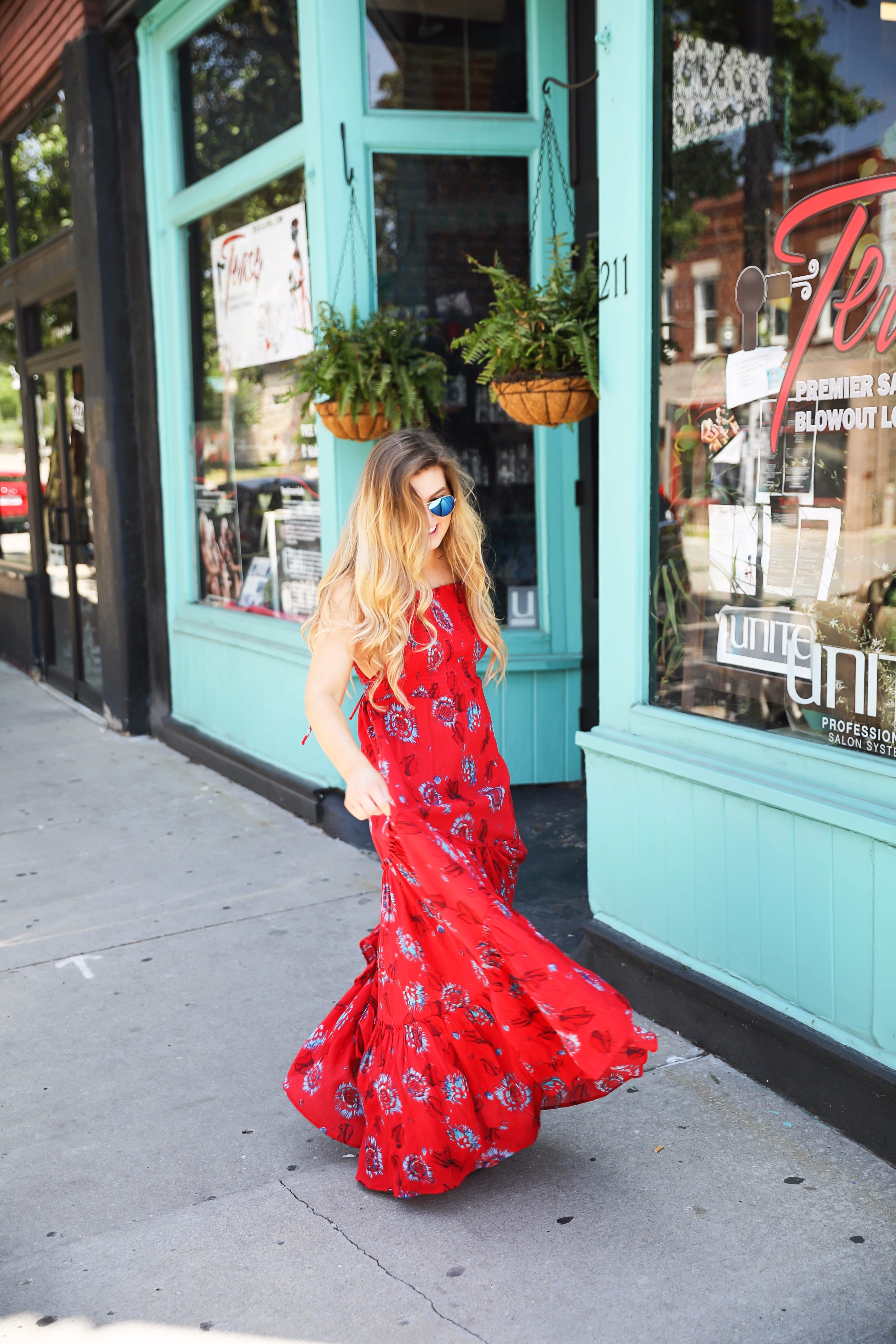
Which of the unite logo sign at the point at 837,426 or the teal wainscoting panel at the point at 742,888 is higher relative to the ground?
the unite logo sign at the point at 837,426

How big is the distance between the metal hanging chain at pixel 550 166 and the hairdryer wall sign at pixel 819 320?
233cm

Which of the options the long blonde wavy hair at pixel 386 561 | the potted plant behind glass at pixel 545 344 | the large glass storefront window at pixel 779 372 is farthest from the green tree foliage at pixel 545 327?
the long blonde wavy hair at pixel 386 561

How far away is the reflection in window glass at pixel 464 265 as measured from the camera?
537 centimetres

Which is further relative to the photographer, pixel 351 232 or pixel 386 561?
pixel 351 232

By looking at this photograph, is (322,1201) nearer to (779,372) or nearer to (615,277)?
(779,372)

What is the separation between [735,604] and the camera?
3.37m

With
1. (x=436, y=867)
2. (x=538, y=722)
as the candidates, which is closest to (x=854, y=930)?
(x=436, y=867)

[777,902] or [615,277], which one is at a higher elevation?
[615,277]

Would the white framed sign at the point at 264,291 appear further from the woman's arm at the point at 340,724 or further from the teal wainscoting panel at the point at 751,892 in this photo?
the woman's arm at the point at 340,724

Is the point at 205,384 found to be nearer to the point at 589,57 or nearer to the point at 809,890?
the point at 589,57

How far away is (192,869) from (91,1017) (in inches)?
53.7

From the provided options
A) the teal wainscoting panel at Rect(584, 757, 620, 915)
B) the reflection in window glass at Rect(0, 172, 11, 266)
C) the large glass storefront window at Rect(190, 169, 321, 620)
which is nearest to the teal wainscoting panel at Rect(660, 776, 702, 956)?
the teal wainscoting panel at Rect(584, 757, 620, 915)

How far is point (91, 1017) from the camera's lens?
3.81 m

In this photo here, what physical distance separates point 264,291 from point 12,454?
Answer: 4996mm
